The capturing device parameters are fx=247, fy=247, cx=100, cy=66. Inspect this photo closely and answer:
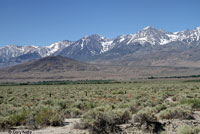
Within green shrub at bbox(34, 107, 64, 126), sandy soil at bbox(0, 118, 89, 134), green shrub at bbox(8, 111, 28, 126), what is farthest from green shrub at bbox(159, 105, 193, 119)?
green shrub at bbox(8, 111, 28, 126)

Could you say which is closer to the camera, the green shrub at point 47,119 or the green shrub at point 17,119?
the green shrub at point 47,119

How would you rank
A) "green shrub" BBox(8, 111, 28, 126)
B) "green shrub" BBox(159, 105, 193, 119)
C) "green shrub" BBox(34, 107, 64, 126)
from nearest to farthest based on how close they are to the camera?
"green shrub" BBox(34, 107, 64, 126)
"green shrub" BBox(8, 111, 28, 126)
"green shrub" BBox(159, 105, 193, 119)

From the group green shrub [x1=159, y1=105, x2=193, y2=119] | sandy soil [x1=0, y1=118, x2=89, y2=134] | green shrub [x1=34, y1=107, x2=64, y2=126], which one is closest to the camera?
sandy soil [x1=0, y1=118, x2=89, y2=134]

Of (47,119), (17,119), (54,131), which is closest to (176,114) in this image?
(54,131)

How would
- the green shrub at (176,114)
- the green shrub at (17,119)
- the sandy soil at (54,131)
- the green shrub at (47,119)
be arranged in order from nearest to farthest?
the sandy soil at (54,131) → the green shrub at (47,119) → the green shrub at (17,119) → the green shrub at (176,114)

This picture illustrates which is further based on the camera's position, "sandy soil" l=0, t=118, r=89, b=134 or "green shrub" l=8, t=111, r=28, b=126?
"green shrub" l=8, t=111, r=28, b=126

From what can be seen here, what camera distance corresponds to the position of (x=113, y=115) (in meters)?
15.1

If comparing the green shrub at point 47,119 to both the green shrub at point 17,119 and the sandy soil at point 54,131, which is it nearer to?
the sandy soil at point 54,131

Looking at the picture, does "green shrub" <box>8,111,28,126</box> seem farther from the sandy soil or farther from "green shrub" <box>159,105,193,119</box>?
"green shrub" <box>159,105,193,119</box>

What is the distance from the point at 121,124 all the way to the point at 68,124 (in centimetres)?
341

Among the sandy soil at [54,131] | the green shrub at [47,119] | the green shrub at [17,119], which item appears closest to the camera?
the sandy soil at [54,131]

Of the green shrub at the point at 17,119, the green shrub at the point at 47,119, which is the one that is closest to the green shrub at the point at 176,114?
the green shrub at the point at 47,119

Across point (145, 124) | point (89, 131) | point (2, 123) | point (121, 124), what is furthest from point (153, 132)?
point (2, 123)

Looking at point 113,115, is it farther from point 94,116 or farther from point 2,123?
point 2,123
